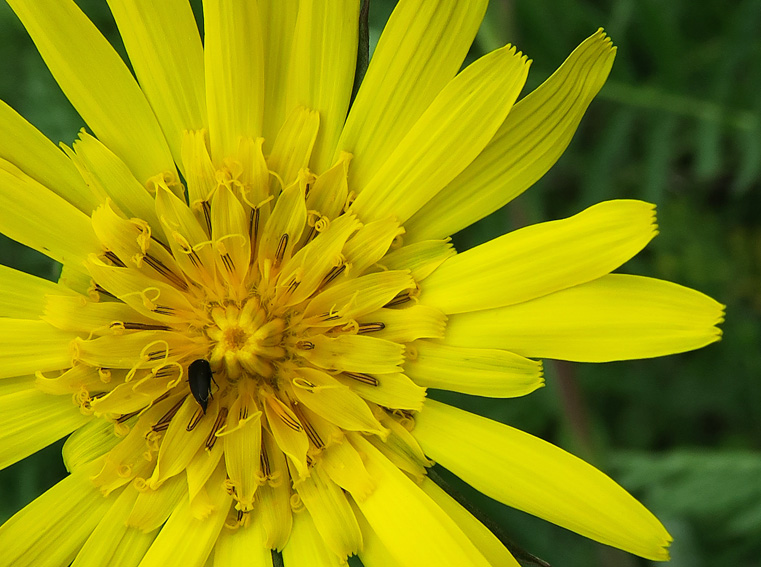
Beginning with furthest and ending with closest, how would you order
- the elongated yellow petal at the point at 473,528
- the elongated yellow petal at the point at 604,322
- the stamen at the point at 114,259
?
1. the stamen at the point at 114,259
2. the elongated yellow petal at the point at 473,528
3. the elongated yellow petal at the point at 604,322

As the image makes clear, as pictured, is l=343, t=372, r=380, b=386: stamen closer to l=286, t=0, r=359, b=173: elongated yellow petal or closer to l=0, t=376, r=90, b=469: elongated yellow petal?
l=286, t=0, r=359, b=173: elongated yellow petal

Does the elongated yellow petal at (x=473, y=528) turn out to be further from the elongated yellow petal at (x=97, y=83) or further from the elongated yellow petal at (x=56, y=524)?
the elongated yellow petal at (x=97, y=83)

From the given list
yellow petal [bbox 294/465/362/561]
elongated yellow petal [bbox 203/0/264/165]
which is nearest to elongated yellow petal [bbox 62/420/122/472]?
yellow petal [bbox 294/465/362/561]

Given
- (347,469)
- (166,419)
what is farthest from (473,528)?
(166,419)

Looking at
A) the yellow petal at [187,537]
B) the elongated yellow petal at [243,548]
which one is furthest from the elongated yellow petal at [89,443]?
the elongated yellow petal at [243,548]

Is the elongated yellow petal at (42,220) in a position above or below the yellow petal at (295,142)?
below

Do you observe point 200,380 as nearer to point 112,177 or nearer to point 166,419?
point 166,419

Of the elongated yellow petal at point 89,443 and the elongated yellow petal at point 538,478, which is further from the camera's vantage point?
the elongated yellow petal at point 89,443

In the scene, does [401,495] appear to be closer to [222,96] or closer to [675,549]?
[222,96]

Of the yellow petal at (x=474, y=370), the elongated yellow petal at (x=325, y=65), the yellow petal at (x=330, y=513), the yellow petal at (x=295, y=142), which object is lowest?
the yellow petal at (x=330, y=513)
